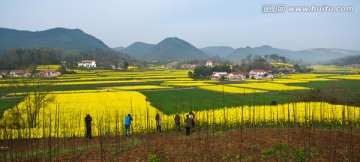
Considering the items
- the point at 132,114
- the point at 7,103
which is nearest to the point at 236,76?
the point at 7,103

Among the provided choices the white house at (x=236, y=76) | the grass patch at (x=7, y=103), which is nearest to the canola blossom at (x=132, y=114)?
the grass patch at (x=7, y=103)

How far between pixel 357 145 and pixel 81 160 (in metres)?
10.8

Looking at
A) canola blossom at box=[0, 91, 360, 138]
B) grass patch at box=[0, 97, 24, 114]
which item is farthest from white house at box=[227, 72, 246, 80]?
grass patch at box=[0, 97, 24, 114]

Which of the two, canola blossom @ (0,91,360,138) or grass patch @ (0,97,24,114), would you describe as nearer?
canola blossom @ (0,91,360,138)

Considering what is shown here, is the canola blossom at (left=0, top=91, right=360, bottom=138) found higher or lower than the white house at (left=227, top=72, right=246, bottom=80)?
lower

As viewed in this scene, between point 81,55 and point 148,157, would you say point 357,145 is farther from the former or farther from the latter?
point 81,55

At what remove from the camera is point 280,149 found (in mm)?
11484

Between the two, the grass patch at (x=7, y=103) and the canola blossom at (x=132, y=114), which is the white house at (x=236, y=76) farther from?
the grass patch at (x=7, y=103)

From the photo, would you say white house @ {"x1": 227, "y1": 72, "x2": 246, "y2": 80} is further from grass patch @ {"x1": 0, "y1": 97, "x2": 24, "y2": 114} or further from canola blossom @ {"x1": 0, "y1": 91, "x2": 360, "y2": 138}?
grass patch @ {"x1": 0, "y1": 97, "x2": 24, "y2": 114}

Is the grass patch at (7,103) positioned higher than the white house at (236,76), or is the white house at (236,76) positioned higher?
the white house at (236,76)

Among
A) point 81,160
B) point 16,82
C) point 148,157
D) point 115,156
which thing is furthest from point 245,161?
point 16,82

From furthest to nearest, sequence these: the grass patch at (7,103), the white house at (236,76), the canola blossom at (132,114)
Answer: the white house at (236,76) → the grass patch at (7,103) → the canola blossom at (132,114)

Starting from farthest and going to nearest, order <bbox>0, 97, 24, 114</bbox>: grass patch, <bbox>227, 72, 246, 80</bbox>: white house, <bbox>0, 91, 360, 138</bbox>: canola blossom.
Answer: <bbox>227, 72, 246, 80</bbox>: white house, <bbox>0, 97, 24, 114</bbox>: grass patch, <bbox>0, 91, 360, 138</bbox>: canola blossom

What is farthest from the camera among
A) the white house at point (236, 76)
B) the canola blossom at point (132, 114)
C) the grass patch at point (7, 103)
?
the white house at point (236, 76)
